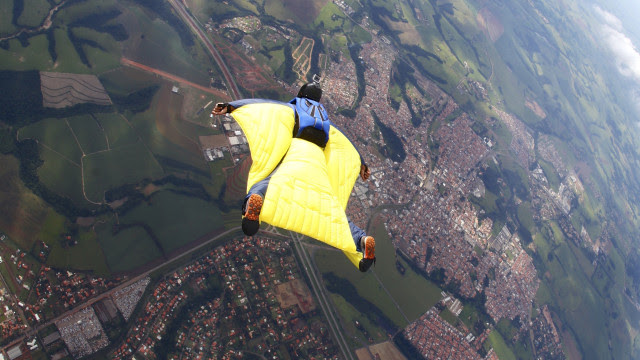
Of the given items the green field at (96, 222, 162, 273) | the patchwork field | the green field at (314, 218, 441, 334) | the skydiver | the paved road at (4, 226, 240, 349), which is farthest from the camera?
the green field at (314, 218, 441, 334)

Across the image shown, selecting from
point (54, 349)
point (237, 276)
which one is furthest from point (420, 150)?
point (54, 349)

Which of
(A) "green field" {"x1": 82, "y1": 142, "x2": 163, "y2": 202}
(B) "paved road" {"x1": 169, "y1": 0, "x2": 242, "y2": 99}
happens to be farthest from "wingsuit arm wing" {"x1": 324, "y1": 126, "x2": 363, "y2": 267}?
(B) "paved road" {"x1": 169, "y1": 0, "x2": 242, "y2": 99}

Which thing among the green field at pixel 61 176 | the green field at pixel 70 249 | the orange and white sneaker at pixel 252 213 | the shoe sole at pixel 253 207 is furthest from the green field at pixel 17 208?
the shoe sole at pixel 253 207

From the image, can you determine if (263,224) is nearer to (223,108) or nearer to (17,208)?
(17,208)

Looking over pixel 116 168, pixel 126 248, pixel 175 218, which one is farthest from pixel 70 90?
pixel 126 248

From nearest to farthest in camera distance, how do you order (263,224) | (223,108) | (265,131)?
1. (265,131)
2. (223,108)
3. (263,224)

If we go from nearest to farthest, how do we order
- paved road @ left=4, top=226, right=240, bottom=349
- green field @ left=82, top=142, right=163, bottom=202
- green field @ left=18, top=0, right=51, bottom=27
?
paved road @ left=4, top=226, right=240, bottom=349 → green field @ left=82, top=142, right=163, bottom=202 → green field @ left=18, top=0, right=51, bottom=27

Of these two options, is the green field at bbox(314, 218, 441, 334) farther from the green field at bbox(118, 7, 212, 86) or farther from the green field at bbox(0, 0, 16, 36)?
the green field at bbox(0, 0, 16, 36)
